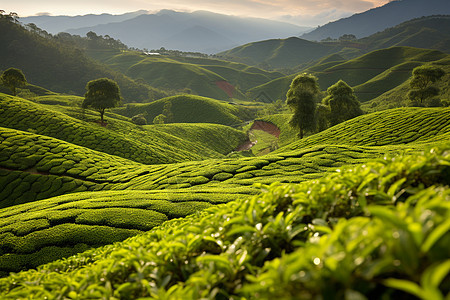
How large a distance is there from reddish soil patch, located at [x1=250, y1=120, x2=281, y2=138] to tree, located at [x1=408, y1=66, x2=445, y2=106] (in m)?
31.4

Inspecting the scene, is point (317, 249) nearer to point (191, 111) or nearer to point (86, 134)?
point (86, 134)

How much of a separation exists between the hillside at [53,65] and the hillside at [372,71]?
84.4 m

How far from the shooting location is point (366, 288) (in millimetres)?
1478

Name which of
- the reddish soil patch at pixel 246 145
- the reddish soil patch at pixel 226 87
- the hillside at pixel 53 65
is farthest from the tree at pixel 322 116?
the reddish soil patch at pixel 226 87

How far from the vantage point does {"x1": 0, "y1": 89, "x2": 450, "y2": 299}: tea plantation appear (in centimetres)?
148

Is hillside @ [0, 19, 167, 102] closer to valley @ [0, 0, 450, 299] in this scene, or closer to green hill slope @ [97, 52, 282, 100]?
green hill slope @ [97, 52, 282, 100]

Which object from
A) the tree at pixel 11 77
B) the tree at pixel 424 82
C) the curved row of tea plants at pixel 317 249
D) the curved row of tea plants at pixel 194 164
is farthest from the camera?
the tree at pixel 11 77

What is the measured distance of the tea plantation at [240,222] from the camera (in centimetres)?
148

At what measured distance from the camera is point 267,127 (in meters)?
72.6

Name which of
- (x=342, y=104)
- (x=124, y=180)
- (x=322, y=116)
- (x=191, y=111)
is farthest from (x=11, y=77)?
(x=342, y=104)

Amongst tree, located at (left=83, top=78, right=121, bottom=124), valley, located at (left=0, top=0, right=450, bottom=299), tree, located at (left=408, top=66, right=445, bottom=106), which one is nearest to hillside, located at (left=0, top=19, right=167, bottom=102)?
tree, located at (left=83, top=78, right=121, bottom=124)

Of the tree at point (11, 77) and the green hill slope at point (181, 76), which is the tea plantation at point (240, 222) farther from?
the green hill slope at point (181, 76)

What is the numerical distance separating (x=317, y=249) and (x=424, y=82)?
66288 millimetres

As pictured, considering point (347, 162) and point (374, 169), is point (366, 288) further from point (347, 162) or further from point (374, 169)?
point (347, 162)
